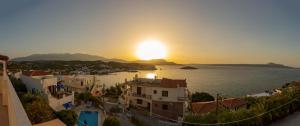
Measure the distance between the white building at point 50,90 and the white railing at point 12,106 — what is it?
13.6 metres

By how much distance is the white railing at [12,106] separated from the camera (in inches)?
84.7

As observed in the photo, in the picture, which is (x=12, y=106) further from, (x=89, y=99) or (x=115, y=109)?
(x=89, y=99)

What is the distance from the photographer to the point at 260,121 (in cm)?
749

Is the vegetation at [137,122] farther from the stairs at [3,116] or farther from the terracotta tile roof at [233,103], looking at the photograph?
the stairs at [3,116]

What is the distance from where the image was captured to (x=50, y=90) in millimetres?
18078

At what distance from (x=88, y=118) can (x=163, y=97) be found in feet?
23.5

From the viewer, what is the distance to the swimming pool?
508 inches

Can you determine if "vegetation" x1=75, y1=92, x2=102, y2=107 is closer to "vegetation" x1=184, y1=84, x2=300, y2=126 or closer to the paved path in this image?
"vegetation" x1=184, y1=84, x2=300, y2=126

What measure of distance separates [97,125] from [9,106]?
37.0 feet

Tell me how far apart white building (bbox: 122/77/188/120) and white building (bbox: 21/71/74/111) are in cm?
532

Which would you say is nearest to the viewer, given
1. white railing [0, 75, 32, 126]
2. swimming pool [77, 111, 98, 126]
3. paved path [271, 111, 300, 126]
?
white railing [0, 75, 32, 126]

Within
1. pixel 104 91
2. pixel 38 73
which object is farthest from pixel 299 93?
pixel 104 91

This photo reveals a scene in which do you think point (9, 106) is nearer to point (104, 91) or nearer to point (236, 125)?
point (236, 125)

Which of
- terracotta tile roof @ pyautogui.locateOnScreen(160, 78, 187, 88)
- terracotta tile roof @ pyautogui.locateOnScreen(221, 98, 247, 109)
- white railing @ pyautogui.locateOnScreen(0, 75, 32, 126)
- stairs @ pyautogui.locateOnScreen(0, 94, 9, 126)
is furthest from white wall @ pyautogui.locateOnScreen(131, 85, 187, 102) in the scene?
stairs @ pyautogui.locateOnScreen(0, 94, 9, 126)
